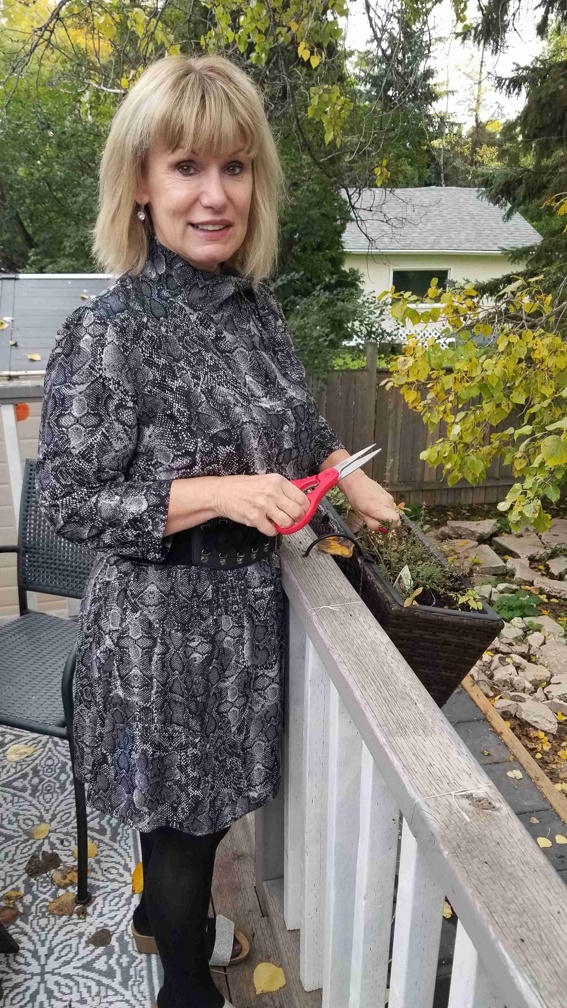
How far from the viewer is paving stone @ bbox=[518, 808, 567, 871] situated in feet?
8.81

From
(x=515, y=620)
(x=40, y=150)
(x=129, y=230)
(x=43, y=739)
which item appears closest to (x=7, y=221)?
(x=40, y=150)

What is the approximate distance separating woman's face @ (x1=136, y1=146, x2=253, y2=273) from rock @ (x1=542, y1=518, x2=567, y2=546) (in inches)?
237

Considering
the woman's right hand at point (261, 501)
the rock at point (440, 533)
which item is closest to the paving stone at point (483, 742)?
the woman's right hand at point (261, 501)

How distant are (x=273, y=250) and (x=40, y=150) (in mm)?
9523

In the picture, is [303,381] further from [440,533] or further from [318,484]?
[440,533]

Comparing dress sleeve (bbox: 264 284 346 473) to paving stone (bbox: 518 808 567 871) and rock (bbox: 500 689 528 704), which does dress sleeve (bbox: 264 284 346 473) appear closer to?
paving stone (bbox: 518 808 567 871)

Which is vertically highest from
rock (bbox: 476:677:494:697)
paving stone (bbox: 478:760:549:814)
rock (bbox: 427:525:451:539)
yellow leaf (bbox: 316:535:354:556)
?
yellow leaf (bbox: 316:535:354:556)

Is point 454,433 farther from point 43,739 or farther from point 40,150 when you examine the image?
point 40,150

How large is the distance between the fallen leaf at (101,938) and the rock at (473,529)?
5753 millimetres

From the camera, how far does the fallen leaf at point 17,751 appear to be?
225 centimetres

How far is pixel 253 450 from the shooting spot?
1.17 metres

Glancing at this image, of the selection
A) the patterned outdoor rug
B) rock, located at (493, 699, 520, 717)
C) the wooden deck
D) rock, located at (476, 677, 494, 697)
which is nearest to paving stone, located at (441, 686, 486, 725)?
rock, located at (493, 699, 520, 717)

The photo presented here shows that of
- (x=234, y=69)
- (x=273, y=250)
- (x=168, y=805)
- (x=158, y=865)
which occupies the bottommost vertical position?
(x=158, y=865)

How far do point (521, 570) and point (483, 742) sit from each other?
10.1ft
